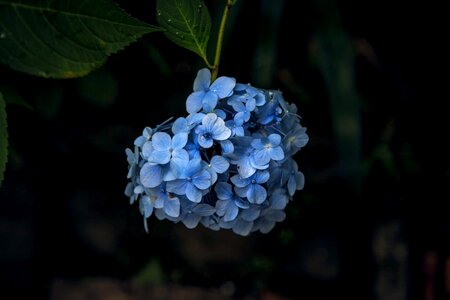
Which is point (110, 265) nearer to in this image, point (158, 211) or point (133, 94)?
point (133, 94)

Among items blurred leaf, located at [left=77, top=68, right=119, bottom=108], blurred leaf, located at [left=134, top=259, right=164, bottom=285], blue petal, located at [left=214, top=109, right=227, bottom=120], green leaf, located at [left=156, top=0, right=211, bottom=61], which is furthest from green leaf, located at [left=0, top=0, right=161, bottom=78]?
blurred leaf, located at [left=134, top=259, right=164, bottom=285]

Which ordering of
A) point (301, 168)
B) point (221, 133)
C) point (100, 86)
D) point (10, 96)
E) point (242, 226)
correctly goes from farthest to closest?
point (301, 168) → point (100, 86) → point (10, 96) → point (242, 226) → point (221, 133)

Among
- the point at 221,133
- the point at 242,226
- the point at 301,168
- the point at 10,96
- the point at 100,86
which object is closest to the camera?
the point at 221,133

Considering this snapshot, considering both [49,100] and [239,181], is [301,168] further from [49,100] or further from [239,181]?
[239,181]

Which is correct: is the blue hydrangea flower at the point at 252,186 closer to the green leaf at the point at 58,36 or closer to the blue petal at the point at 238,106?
the blue petal at the point at 238,106

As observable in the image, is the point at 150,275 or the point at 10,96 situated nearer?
the point at 10,96

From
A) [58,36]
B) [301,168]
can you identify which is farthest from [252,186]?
[301,168]

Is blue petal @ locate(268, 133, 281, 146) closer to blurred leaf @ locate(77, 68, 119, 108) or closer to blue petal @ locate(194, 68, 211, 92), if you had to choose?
blue petal @ locate(194, 68, 211, 92)
